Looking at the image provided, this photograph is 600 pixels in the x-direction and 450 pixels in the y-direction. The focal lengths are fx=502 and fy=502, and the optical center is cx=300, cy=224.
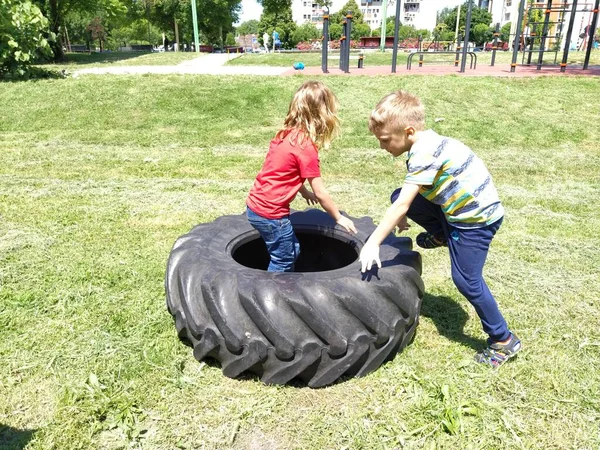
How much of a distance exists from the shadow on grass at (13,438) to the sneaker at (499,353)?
235 cm

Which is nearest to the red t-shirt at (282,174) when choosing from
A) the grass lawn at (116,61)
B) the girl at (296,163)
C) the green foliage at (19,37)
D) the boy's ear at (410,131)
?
Result: the girl at (296,163)

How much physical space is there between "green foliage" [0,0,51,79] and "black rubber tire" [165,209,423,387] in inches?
480

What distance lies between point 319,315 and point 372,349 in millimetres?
389

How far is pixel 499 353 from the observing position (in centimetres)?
284

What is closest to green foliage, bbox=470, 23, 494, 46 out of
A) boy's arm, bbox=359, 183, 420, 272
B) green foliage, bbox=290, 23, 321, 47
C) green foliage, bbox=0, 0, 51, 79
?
green foliage, bbox=290, 23, 321, 47

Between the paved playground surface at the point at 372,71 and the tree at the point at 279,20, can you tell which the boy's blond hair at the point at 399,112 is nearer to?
the paved playground surface at the point at 372,71

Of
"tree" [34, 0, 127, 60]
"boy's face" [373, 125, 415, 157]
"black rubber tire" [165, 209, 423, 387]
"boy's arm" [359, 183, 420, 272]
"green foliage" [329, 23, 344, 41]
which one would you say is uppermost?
"tree" [34, 0, 127, 60]

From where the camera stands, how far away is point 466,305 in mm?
3564

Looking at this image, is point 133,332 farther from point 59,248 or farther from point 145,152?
point 145,152

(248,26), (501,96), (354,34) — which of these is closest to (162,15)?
(354,34)

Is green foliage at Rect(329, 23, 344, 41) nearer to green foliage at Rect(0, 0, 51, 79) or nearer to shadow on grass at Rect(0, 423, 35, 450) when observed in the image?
green foliage at Rect(0, 0, 51, 79)

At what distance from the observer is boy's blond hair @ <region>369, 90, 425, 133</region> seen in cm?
247

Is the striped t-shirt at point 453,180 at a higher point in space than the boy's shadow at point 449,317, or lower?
higher

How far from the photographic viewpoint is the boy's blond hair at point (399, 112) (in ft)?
8.11
